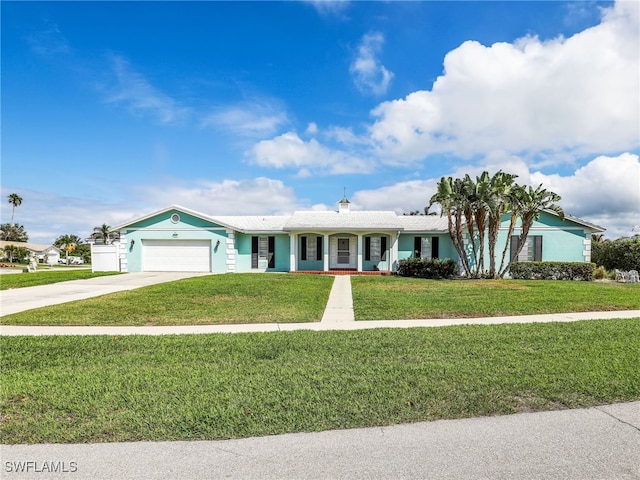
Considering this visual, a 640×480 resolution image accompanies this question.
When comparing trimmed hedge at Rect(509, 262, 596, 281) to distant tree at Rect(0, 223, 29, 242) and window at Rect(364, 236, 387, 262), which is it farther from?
distant tree at Rect(0, 223, 29, 242)

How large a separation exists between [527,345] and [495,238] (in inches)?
566

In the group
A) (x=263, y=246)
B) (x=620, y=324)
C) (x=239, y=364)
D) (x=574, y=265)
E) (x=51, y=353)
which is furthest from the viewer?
(x=263, y=246)

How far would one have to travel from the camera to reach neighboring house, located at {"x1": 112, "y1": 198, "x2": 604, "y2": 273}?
21.1m

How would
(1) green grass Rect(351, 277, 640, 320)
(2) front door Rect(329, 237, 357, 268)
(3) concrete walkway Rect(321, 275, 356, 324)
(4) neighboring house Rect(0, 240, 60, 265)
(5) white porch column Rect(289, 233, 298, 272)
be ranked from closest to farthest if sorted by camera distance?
(3) concrete walkway Rect(321, 275, 356, 324), (1) green grass Rect(351, 277, 640, 320), (5) white porch column Rect(289, 233, 298, 272), (2) front door Rect(329, 237, 357, 268), (4) neighboring house Rect(0, 240, 60, 265)

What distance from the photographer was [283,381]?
14.9 feet

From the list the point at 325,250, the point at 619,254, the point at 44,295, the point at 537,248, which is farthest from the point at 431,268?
the point at 44,295

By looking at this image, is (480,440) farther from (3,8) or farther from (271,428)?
(3,8)

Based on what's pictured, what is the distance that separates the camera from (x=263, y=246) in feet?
76.0

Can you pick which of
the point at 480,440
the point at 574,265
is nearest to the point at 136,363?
the point at 480,440

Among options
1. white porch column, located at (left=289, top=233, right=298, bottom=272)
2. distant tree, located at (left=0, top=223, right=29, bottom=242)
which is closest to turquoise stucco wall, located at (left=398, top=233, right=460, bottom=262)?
white porch column, located at (left=289, top=233, right=298, bottom=272)

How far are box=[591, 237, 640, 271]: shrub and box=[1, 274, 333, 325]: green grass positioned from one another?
59.7 feet

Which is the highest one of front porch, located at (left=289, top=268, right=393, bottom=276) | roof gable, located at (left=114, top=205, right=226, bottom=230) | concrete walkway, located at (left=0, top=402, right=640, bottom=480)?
roof gable, located at (left=114, top=205, right=226, bottom=230)

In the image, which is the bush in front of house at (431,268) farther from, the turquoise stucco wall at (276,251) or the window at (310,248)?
the turquoise stucco wall at (276,251)

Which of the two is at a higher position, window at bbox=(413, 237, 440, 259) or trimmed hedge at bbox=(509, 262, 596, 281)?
window at bbox=(413, 237, 440, 259)
